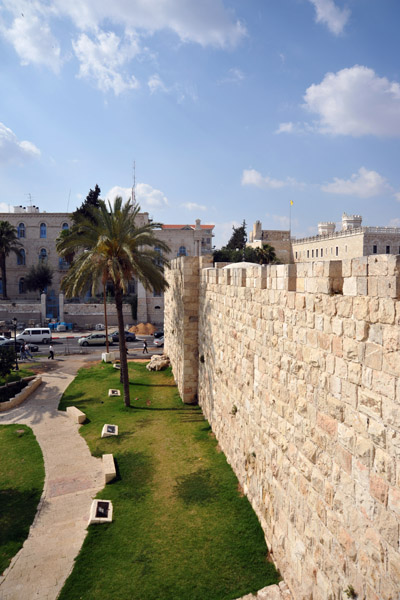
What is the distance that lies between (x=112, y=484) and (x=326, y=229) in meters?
49.1

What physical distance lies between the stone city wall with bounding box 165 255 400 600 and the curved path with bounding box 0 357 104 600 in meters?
2.95

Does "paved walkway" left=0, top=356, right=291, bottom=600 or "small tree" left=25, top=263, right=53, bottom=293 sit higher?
"small tree" left=25, top=263, right=53, bottom=293

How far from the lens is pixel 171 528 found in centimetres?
643

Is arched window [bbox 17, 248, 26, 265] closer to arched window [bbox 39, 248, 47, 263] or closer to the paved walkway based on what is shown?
arched window [bbox 39, 248, 47, 263]

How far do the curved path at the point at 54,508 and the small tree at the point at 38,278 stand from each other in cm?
2916

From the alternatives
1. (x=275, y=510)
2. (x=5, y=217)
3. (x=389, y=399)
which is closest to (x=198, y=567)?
(x=275, y=510)

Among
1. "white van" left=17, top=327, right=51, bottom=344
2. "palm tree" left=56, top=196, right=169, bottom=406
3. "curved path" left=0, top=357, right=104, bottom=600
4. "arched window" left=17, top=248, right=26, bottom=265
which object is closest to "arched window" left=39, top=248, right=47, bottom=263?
"arched window" left=17, top=248, right=26, bottom=265

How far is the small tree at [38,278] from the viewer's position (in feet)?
131

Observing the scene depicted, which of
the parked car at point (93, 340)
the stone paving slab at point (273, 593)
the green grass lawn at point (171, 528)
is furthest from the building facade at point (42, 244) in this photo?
the stone paving slab at point (273, 593)

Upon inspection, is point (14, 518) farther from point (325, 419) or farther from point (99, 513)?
point (325, 419)

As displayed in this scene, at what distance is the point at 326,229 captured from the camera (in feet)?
170

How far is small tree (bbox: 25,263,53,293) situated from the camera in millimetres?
39812

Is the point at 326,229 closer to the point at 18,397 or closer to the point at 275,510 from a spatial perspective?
the point at 18,397

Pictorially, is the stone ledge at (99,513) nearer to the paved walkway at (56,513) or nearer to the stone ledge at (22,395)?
the paved walkway at (56,513)
